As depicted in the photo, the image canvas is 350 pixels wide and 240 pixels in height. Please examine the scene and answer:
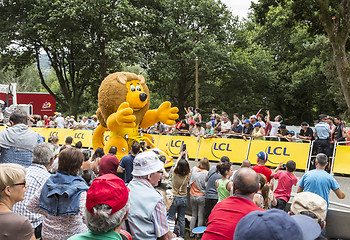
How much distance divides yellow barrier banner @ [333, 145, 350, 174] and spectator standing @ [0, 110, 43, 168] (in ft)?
32.6

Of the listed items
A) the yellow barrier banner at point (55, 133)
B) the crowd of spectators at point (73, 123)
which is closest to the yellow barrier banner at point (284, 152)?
the crowd of spectators at point (73, 123)

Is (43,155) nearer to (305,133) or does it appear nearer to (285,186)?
(285,186)

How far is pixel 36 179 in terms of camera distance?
3.85m

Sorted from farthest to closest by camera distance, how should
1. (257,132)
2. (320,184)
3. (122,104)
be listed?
(257,132) < (122,104) < (320,184)

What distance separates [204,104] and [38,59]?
1529cm

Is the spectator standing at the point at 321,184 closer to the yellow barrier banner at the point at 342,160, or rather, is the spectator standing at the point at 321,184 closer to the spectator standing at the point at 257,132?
the yellow barrier banner at the point at 342,160

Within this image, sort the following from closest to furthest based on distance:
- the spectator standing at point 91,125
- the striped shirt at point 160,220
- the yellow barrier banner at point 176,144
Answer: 1. the striped shirt at point 160,220
2. the yellow barrier banner at point 176,144
3. the spectator standing at point 91,125

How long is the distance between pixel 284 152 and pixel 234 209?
10.0 meters

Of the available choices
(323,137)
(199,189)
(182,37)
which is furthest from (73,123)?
(199,189)

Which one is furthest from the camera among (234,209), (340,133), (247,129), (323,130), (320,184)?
(247,129)

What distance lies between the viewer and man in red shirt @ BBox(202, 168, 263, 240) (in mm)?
2883

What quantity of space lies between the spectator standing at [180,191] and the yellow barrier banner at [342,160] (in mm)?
7346

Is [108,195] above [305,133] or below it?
above

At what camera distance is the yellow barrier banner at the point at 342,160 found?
11430mm
